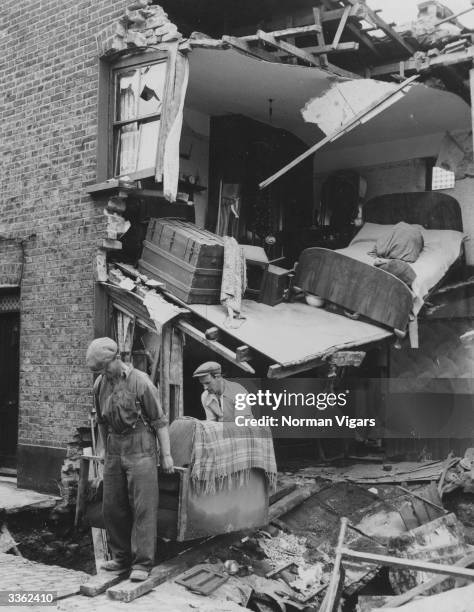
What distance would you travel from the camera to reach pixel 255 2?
998cm

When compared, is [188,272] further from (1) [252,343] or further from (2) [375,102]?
(2) [375,102]

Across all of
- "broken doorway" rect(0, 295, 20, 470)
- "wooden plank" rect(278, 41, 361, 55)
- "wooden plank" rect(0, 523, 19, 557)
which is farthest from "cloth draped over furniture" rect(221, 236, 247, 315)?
"wooden plank" rect(0, 523, 19, 557)

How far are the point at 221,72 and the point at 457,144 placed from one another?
4.47m

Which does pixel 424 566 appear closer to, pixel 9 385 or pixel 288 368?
pixel 288 368

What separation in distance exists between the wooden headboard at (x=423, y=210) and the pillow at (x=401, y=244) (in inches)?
44.3

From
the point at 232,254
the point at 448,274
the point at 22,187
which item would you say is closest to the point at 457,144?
the point at 448,274

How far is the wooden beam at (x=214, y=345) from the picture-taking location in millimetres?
7594

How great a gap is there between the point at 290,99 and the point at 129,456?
7.02 metres

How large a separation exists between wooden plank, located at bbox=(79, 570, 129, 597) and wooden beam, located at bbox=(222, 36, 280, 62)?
6301mm

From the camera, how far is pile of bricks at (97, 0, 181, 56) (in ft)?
28.7

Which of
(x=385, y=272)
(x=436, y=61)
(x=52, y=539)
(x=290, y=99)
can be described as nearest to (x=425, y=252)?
(x=385, y=272)

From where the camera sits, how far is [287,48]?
29.4 feet

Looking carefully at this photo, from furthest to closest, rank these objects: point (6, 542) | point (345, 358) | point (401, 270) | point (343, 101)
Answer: point (343, 101), point (401, 270), point (345, 358), point (6, 542)

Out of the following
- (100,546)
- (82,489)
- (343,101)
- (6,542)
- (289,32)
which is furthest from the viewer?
(343,101)
